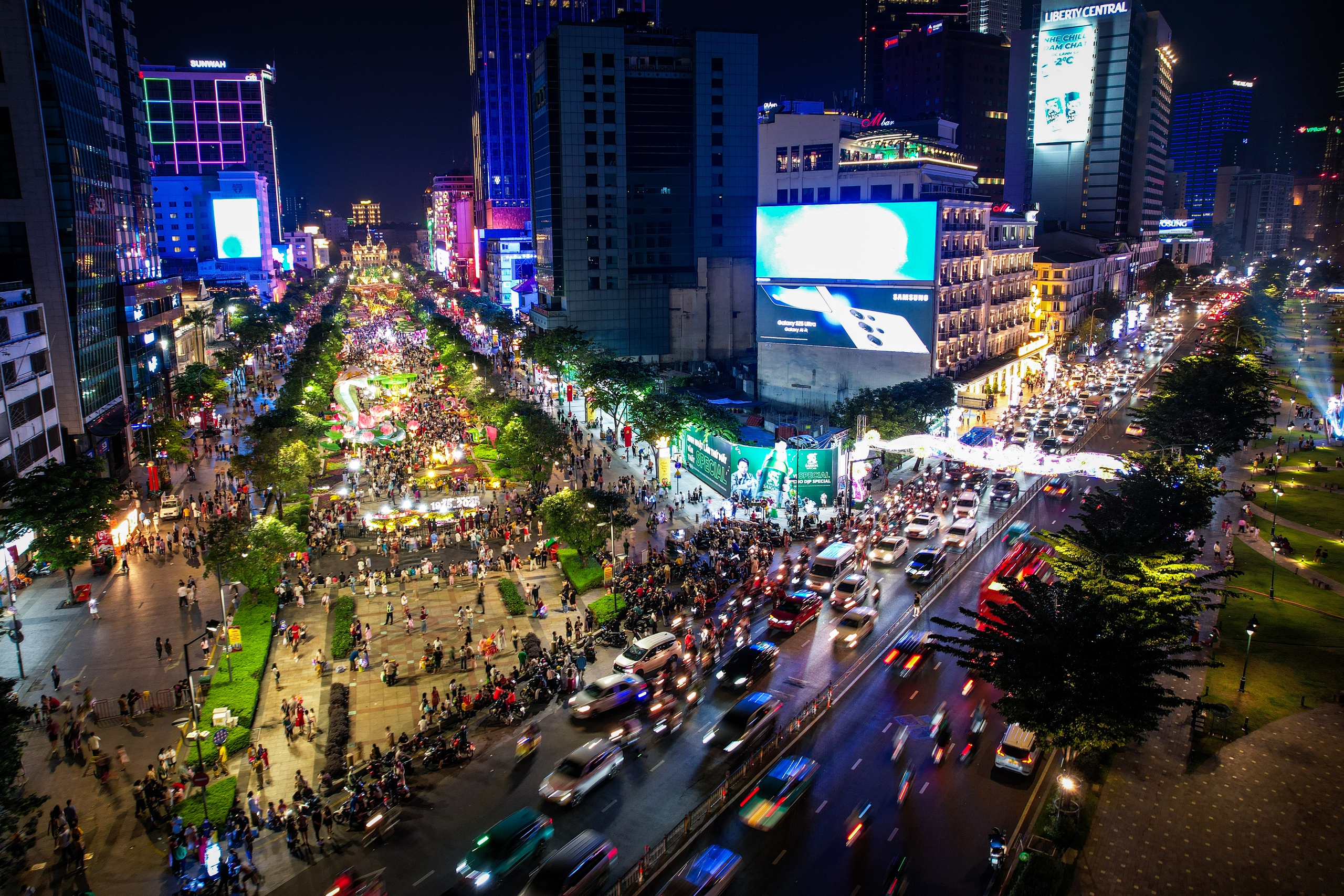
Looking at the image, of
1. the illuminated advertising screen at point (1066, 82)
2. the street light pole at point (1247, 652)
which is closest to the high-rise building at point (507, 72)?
the illuminated advertising screen at point (1066, 82)

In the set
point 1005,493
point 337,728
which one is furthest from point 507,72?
point 337,728

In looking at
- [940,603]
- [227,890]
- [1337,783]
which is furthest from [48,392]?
[1337,783]

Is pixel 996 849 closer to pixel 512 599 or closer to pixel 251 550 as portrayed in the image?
pixel 512 599

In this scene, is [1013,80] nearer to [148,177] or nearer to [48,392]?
[148,177]

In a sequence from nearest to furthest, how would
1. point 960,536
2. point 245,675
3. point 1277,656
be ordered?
point 1277,656 → point 245,675 → point 960,536

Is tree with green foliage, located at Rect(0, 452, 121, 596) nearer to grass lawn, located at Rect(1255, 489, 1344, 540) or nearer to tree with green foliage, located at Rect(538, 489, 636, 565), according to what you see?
tree with green foliage, located at Rect(538, 489, 636, 565)

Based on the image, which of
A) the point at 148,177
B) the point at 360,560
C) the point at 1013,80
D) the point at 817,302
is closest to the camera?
the point at 360,560
